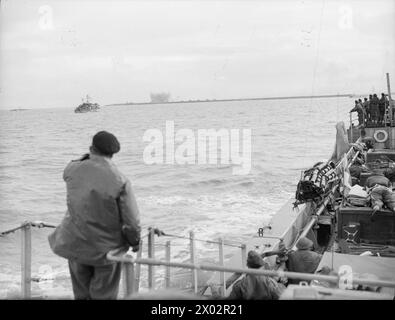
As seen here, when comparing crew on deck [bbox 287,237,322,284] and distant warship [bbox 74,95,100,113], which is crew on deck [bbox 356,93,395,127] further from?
distant warship [bbox 74,95,100,113]

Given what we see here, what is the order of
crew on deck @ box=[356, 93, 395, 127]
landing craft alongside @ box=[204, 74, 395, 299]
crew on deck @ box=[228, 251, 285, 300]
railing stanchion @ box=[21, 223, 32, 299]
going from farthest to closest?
crew on deck @ box=[356, 93, 395, 127] → landing craft alongside @ box=[204, 74, 395, 299] → crew on deck @ box=[228, 251, 285, 300] → railing stanchion @ box=[21, 223, 32, 299]

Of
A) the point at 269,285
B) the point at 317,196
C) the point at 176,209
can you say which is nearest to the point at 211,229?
the point at 176,209

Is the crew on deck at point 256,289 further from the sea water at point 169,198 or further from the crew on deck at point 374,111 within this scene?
the crew on deck at point 374,111

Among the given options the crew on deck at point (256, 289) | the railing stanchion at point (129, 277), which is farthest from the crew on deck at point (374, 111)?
the railing stanchion at point (129, 277)

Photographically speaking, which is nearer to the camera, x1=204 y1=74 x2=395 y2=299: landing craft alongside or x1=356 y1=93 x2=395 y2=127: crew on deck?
x1=204 y1=74 x2=395 y2=299: landing craft alongside

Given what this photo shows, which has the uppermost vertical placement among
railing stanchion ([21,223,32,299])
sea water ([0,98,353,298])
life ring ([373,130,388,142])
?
life ring ([373,130,388,142])

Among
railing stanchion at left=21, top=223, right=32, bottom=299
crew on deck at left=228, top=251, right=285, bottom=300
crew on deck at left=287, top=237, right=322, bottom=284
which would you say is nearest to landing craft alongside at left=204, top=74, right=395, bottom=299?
crew on deck at left=287, top=237, right=322, bottom=284

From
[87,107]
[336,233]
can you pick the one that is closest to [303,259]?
[336,233]

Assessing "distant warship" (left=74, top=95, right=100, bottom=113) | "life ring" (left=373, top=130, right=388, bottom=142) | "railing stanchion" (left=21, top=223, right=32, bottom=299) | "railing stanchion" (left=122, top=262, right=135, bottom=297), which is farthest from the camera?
"distant warship" (left=74, top=95, right=100, bottom=113)

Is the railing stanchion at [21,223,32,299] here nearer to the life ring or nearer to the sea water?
the sea water

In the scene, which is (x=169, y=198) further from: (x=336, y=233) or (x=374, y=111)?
(x=336, y=233)

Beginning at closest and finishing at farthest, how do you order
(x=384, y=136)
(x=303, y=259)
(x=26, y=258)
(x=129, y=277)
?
(x=129, y=277)
(x=26, y=258)
(x=303, y=259)
(x=384, y=136)

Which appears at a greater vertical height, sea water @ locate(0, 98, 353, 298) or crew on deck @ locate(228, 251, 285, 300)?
crew on deck @ locate(228, 251, 285, 300)
